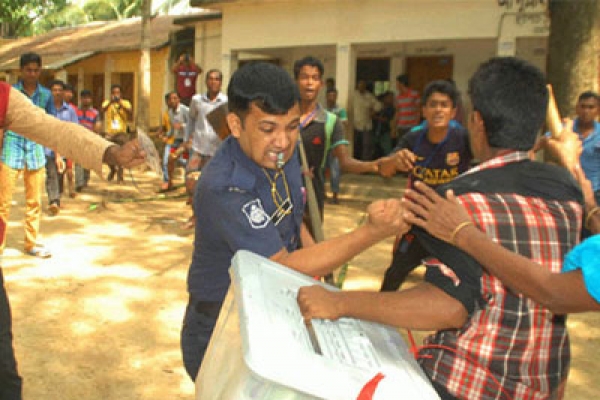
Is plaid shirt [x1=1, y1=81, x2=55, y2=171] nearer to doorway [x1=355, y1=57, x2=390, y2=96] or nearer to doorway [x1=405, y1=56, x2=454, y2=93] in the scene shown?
doorway [x1=405, y1=56, x2=454, y2=93]

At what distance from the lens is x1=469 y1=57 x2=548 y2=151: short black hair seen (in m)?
1.63

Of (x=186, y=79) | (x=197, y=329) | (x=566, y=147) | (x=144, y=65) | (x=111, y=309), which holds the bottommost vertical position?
(x=111, y=309)

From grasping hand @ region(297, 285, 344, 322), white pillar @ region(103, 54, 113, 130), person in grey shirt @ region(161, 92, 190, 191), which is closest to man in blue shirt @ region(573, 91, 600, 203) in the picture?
grasping hand @ region(297, 285, 344, 322)

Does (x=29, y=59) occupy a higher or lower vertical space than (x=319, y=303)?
higher

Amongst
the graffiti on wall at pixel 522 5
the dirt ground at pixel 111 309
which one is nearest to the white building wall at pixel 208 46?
the graffiti on wall at pixel 522 5

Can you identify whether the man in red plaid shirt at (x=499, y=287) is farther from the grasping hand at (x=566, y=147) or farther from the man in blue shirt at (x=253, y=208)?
the grasping hand at (x=566, y=147)

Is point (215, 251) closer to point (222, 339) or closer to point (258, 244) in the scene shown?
point (258, 244)

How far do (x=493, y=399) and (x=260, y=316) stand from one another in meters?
0.73

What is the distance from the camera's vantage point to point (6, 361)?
2.53m

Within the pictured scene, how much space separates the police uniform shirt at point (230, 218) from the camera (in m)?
1.86

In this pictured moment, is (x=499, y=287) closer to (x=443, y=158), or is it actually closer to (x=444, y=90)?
(x=443, y=158)

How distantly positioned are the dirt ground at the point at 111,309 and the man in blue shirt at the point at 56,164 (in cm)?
39

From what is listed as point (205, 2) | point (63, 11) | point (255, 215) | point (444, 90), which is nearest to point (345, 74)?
point (205, 2)

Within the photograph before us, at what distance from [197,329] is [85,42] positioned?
24262mm
